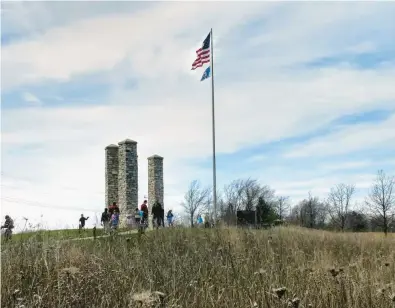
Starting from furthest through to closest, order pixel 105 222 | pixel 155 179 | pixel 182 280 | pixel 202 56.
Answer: pixel 155 179 → pixel 202 56 → pixel 105 222 → pixel 182 280

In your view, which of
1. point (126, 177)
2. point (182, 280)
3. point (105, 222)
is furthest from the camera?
point (126, 177)

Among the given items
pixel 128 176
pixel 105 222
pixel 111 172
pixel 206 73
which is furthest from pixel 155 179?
pixel 105 222

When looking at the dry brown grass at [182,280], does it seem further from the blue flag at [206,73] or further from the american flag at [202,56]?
the blue flag at [206,73]

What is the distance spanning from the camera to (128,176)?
2903 centimetres

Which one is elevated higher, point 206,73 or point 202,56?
point 202,56

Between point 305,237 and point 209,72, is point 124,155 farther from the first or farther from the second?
point 305,237

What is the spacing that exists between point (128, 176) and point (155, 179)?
1.96 metres

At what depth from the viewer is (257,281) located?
562 cm

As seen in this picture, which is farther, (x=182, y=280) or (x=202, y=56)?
(x=202, y=56)

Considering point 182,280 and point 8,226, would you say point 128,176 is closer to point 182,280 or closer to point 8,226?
point 8,226

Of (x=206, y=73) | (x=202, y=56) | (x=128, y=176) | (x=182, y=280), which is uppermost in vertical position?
(x=202, y=56)

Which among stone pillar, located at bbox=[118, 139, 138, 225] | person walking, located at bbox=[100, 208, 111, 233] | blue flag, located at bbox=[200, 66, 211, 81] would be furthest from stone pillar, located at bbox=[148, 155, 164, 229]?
person walking, located at bbox=[100, 208, 111, 233]

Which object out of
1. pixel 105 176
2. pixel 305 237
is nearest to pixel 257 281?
pixel 305 237

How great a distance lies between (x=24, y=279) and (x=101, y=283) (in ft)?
3.58
